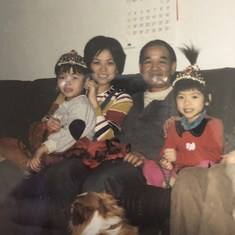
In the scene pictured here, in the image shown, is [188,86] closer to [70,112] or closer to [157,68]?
[157,68]

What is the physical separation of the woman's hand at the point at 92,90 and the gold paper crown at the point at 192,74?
16.3 inches

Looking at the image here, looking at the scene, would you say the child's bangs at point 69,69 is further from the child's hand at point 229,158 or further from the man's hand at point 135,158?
the child's hand at point 229,158

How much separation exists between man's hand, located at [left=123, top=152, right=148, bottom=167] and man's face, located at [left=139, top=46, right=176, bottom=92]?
0.31 meters

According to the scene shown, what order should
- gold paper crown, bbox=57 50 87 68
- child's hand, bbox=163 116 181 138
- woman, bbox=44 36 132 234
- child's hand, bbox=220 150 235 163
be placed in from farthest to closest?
gold paper crown, bbox=57 50 87 68
woman, bbox=44 36 132 234
child's hand, bbox=163 116 181 138
child's hand, bbox=220 150 235 163

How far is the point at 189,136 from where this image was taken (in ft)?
3.60

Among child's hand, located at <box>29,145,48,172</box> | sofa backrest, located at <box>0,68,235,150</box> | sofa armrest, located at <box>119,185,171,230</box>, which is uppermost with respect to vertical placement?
sofa backrest, located at <box>0,68,235,150</box>

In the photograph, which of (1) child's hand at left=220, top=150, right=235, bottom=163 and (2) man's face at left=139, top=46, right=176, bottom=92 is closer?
(1) child's hand at left=220, top=150, right=235, bottom=163

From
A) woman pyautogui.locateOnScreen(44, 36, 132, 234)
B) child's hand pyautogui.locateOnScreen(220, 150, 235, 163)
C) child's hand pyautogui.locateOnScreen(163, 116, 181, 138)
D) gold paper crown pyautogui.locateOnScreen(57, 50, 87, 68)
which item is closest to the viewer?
child's hand pyautogui.locateOnScreen(220, 150, 235, 163)

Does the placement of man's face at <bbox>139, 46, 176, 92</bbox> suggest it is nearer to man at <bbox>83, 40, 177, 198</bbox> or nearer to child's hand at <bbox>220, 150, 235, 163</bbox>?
man at <bbox>83, 40, 177, 198</bbox>


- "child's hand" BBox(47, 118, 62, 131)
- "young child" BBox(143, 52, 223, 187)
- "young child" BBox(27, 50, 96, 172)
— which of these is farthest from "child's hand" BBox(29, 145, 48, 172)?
"young child" BBox(143, 52, 223, 187)

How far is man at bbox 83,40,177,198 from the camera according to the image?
1.17m

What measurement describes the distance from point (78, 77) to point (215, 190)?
2.81 ft

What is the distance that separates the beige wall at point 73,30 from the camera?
1.12m

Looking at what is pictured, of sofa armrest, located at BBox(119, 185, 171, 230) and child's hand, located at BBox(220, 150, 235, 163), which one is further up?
child's hand, located at BBox(220, 150, 235, 163)
